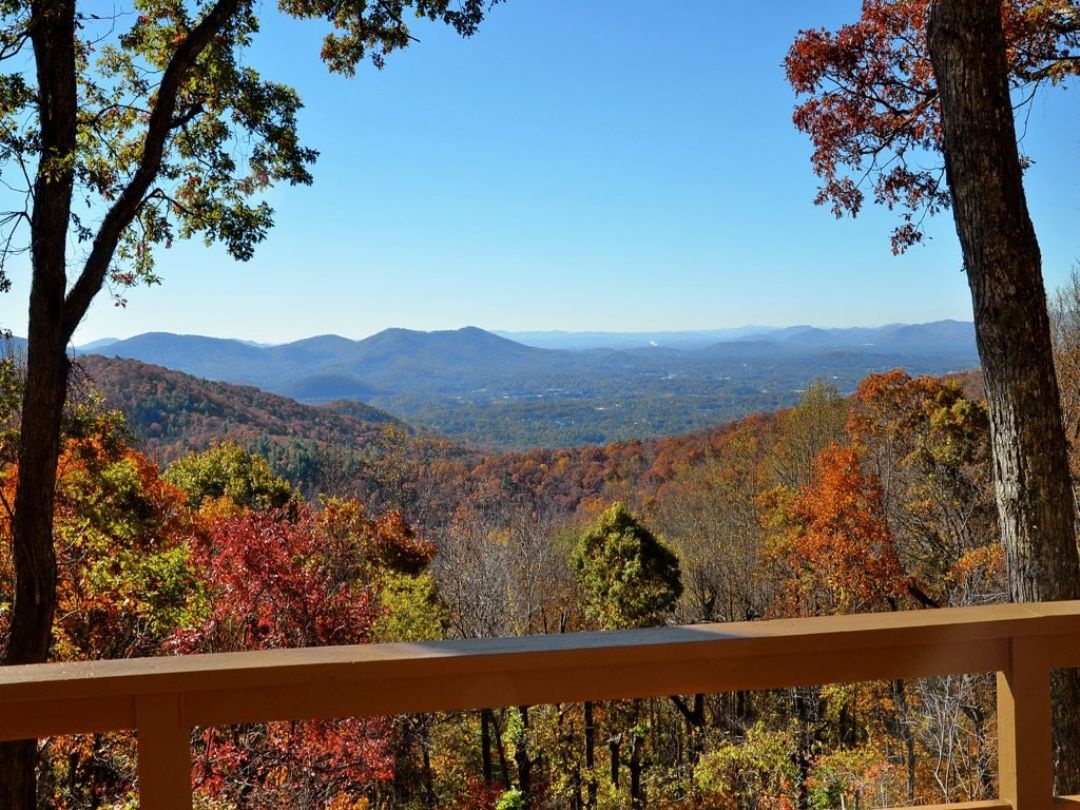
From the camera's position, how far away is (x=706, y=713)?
1736 cm

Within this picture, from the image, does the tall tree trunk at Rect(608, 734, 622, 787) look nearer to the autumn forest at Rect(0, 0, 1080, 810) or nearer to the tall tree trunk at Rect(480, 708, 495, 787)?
the autumn forest at Rect(0, 0, 1080, 810)

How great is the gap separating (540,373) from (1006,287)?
135461 mm

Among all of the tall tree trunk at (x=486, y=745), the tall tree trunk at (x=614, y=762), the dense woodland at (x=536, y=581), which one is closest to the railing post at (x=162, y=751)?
the dense woodland at (x=536, y=581)

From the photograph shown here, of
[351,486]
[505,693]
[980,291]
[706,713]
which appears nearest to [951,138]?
[980,291]

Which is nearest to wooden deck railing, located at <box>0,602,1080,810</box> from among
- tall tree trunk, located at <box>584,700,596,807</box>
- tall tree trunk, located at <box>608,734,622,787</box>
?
tall tree trunk, located at <box>584,700,596,807</box>

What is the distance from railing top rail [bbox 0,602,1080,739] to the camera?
3.61 ft

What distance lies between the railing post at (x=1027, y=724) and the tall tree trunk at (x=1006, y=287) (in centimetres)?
130

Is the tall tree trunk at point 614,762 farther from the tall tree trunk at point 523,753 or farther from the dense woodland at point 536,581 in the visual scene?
the tall tree trunk at point 523,753

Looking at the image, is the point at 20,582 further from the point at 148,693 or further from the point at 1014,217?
the point at 1014,217

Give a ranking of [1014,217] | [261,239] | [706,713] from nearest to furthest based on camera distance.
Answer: [1014,217]
[261,239]
[706,713]

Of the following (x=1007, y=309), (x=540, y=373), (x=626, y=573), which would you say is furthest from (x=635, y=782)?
(x=540, y=373)

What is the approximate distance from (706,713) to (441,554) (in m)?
7.90

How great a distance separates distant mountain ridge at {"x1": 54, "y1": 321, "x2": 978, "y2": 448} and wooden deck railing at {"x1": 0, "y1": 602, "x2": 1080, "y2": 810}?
95.4 feet

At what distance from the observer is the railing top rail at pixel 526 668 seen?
43.3 inches
